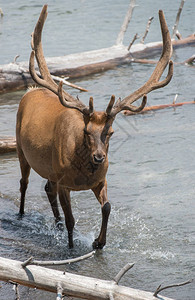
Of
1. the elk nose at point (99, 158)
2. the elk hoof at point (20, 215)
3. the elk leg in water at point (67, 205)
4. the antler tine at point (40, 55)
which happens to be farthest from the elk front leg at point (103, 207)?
the elk hoof at point (20, 215)

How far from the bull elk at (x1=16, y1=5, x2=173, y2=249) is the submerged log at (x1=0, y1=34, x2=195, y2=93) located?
671 centimetres

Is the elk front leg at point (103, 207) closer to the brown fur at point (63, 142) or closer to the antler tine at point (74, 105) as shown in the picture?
the brown fur at point (63, 142)

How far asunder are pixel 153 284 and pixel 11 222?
2.26 metres

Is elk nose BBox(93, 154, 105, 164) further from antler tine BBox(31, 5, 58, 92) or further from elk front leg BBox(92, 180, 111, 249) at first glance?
antler tine BBox(31, 5, 58, 92)

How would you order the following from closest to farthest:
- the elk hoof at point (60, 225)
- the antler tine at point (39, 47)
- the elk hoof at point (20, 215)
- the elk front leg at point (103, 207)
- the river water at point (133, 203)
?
the river water at point (133, 203) < the elk front leg at point (103, 207) < the antler tine at point (39, 47) < the elk hoof at point (60, 225) < the elk hoof at point (20, 215)

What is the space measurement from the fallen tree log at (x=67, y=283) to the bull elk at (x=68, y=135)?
4.91 ft

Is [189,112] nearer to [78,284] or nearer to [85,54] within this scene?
[85,54]

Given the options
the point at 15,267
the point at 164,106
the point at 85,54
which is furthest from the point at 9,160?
the point at 85,54

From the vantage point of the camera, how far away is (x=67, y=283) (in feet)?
12.6

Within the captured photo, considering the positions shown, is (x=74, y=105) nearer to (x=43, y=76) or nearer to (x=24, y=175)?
(x=43, y=76)

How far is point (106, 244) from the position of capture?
6.24m

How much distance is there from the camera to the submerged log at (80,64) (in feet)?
44.5

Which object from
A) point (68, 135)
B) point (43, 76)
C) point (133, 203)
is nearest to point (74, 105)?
point (68, 135)

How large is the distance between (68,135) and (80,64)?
31.2 feet
